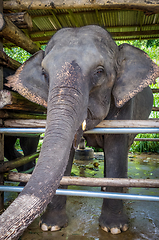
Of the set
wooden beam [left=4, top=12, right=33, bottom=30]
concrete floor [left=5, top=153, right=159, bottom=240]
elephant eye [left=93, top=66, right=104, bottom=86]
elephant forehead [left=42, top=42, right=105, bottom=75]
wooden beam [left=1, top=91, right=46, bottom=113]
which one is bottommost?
concrete floor [left=5, top=153, right=159, bottom=240]

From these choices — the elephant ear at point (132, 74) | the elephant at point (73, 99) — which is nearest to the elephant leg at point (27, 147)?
the elephant at point (73, 99)

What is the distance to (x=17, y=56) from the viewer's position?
315 inches

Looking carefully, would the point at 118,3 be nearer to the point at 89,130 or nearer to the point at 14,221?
the point at 89,130

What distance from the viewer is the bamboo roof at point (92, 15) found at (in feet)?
7.68

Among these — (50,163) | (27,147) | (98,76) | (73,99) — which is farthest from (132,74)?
(27,147)

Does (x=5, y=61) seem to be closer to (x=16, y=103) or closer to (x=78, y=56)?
(x=16, y=103)

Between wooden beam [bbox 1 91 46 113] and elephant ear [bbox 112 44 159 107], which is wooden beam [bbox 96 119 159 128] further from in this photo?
wooden beam [bbox 1 91 46 113]

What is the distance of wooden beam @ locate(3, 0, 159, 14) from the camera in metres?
2.31

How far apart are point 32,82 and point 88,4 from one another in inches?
42.0

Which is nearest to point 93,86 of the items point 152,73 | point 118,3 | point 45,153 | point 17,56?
point 152,73

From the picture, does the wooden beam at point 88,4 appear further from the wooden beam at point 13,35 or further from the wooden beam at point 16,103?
the wooden beam at point 16,103

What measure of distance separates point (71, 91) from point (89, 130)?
0.47 m

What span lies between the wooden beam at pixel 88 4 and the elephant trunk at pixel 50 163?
4.43 feet

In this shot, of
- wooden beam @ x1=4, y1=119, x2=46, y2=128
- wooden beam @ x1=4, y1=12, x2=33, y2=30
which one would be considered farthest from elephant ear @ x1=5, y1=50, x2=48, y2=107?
wooden beam @ x1=4, y1=12, x2=33, y2=30
